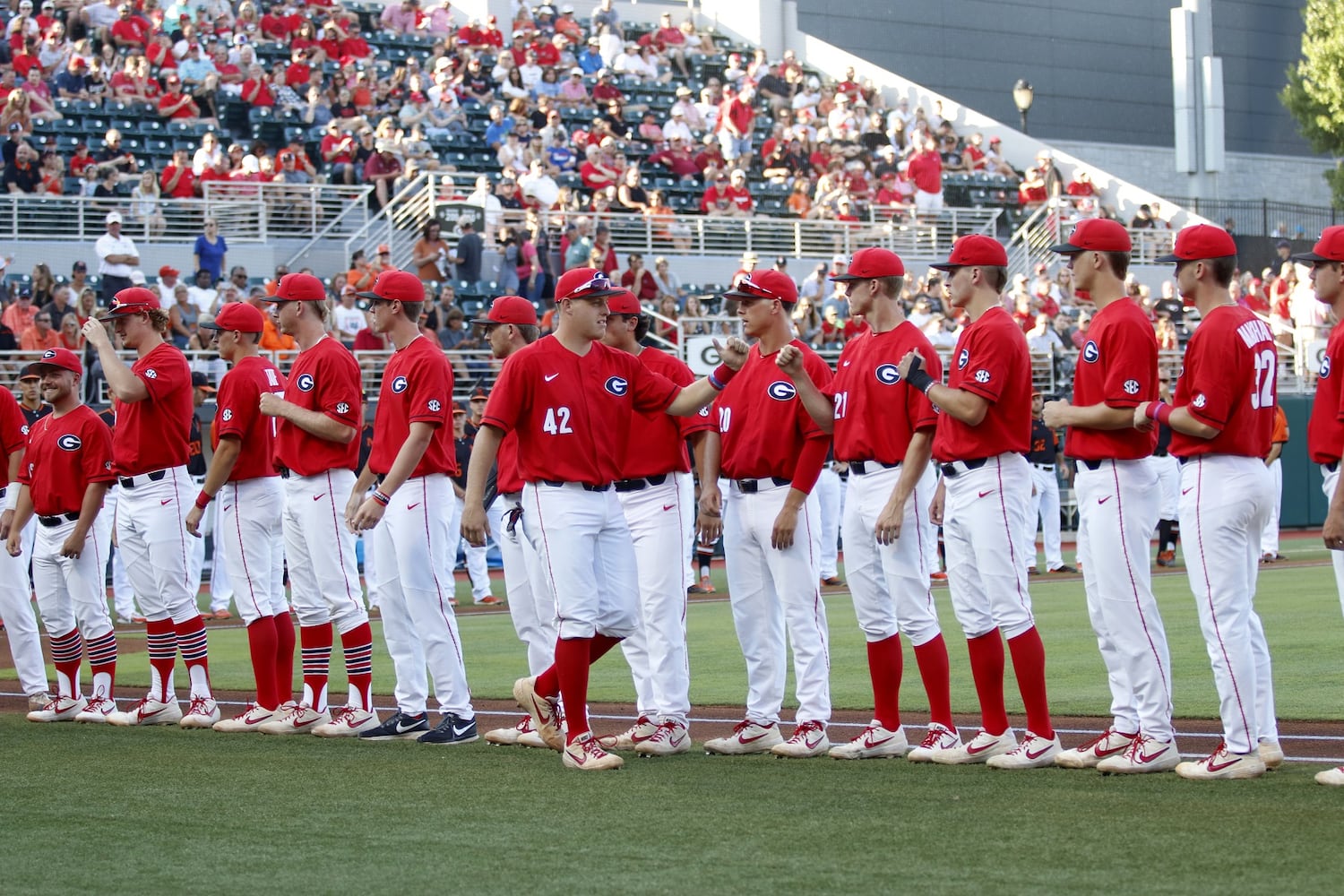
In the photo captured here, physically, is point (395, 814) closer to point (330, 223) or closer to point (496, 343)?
point (496, 343)

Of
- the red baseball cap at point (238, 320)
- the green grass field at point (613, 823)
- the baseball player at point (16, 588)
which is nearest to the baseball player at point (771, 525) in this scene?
the green grass field at point (613, 823)

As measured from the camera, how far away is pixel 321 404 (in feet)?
29.7

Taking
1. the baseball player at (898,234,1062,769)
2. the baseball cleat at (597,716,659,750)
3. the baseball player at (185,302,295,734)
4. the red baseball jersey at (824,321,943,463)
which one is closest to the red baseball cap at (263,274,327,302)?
the baseball player at (185,302,295,734)

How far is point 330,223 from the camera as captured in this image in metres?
24.0

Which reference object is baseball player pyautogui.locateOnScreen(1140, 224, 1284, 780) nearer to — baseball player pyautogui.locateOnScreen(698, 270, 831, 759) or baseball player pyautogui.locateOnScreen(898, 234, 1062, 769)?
baseball player pyautogui.locateOnScreen(898, 234, 1062, 769)

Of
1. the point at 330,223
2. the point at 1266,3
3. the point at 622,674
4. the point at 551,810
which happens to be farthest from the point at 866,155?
the point at 551,810

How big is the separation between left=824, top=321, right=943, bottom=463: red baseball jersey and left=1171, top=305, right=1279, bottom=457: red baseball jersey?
1.21 meters

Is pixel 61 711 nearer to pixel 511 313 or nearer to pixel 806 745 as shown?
pixel 511 313

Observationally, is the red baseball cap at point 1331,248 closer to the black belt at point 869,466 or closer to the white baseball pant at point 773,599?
the black belt at point 869,466

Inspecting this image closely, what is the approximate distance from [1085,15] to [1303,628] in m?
32.6

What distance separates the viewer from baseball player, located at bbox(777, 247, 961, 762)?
764cm

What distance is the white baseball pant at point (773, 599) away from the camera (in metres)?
8.07

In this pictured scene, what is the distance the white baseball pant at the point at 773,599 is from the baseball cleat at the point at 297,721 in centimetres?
254

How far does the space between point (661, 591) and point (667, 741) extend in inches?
29.5
